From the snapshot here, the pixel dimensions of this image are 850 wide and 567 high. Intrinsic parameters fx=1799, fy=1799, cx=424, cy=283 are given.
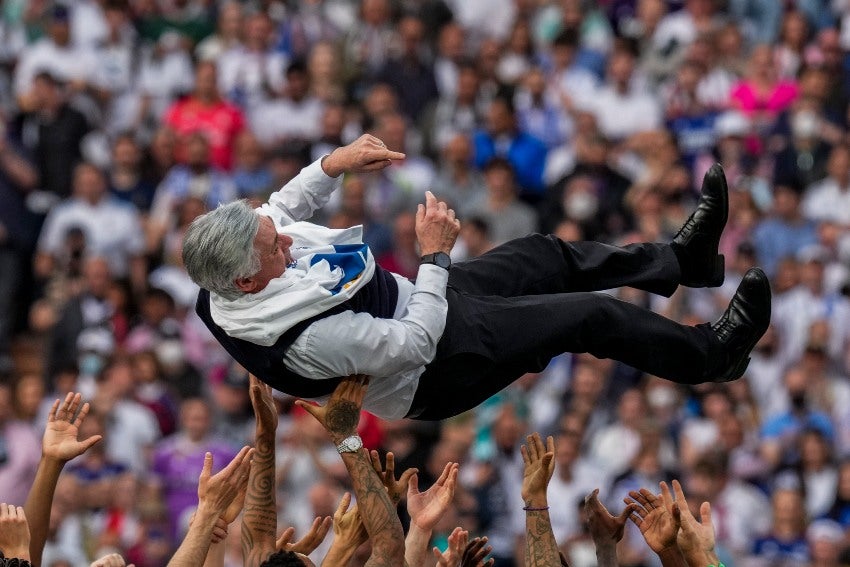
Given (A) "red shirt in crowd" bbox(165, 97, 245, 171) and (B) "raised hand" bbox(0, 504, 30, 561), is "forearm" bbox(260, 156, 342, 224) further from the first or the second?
(A) "red shirt in crowd" bbox(165, 97, 245, 171)

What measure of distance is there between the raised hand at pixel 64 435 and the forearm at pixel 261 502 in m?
0.66

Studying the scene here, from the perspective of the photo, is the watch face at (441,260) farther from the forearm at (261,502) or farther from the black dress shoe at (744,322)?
the black dress shoe at (744,322)

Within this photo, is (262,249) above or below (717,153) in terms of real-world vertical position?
above

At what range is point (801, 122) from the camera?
1253 centimetres

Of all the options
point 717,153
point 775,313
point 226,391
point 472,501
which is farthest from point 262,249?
point 717,153

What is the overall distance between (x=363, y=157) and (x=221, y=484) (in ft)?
4.53

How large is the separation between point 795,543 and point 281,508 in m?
2.99

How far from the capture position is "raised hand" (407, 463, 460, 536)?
20.6 ft

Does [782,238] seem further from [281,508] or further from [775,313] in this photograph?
[281,508]

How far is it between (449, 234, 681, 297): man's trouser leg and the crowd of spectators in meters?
3.28

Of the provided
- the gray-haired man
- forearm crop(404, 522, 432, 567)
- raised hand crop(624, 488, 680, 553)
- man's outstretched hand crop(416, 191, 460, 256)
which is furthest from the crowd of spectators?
man's outstretched hand crop(416, 191, 460, 256)

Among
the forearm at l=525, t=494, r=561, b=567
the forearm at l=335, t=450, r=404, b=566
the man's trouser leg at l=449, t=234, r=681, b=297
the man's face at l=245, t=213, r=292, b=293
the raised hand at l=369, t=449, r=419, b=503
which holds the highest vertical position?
the man's face at l=245, t=213, r=292, b=293

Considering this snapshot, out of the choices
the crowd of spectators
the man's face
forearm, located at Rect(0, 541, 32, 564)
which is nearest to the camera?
forearm, located at Rect(0, 541, 32, 564)

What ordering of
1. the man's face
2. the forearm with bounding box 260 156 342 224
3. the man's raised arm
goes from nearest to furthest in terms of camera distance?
the man's face, the man's raised arm, the forearm with bounding box 260 156 342 224
